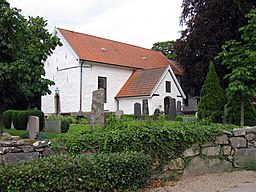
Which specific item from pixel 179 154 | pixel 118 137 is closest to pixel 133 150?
pixel 118 137

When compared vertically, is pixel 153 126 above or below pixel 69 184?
above

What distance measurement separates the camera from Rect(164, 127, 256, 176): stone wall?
6.95 metres

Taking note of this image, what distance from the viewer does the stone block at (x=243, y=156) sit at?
7.59 metres

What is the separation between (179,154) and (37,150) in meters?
3.07

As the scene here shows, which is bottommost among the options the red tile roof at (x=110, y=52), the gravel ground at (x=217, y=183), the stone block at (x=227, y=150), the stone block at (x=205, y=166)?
the gravel ground at (x=217, y=183)

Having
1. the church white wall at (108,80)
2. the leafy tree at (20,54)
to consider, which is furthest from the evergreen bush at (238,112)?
the church white wall at (108,80)

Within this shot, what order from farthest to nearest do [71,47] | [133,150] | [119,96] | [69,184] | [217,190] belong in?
[119,96], [71,47], [133,150], [217,190], [69,184]

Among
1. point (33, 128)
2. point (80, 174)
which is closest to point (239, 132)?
point (80, 174)

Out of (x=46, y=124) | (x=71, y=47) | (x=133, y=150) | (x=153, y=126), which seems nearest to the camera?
(x=133, y=150)

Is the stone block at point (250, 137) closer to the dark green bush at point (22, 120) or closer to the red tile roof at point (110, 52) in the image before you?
the dark green bush at point (22, 120)

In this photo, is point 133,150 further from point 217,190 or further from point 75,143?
point 217,190

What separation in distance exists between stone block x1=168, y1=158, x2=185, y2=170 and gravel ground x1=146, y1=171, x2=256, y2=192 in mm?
264

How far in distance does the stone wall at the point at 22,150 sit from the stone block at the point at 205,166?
3.15 meters

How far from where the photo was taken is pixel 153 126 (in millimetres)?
6977
